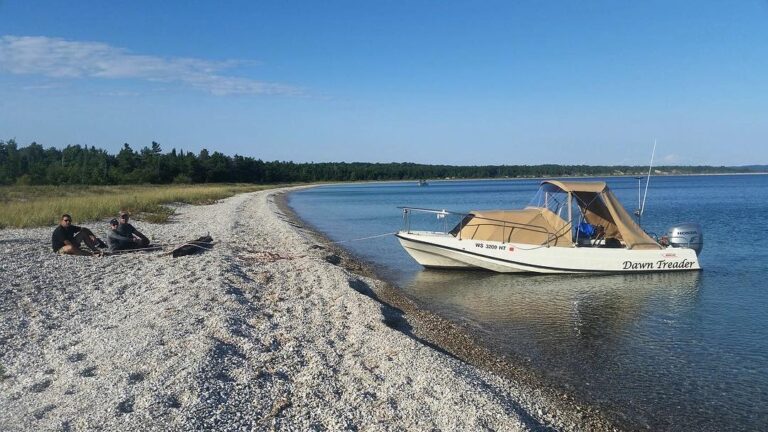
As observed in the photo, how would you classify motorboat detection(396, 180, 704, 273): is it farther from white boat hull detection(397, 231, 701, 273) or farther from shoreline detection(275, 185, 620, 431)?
shoreline detection(275, 185, 620, 431)

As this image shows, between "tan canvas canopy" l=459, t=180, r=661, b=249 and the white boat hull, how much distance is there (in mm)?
290

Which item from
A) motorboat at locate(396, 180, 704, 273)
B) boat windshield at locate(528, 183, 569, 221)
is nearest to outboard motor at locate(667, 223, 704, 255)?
motorboat at locate(396, 180, 704, 273)

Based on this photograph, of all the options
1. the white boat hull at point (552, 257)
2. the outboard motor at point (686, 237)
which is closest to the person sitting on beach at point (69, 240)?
the white boat hull at point (552, 257)

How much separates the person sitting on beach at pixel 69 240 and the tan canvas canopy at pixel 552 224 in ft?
36.3

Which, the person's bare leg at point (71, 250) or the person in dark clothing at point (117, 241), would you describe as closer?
the person's bare leg at point (71, 250)

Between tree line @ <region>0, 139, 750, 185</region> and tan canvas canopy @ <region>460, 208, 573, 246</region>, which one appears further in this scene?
tree line @ <region>0, 139, 750, 185</region>

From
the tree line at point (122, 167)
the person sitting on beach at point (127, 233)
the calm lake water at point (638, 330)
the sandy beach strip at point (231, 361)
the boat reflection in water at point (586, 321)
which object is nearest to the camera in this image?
the sandy beach strip at point (231, 361)

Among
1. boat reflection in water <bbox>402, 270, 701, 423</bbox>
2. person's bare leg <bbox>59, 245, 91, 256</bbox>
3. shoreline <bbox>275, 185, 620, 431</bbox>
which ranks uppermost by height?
person's bare leg <bbox>59, 245, 91, 256</bbox>

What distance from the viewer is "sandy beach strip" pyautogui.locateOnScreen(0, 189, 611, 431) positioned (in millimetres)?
5855

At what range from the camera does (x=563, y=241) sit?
57.0 ft

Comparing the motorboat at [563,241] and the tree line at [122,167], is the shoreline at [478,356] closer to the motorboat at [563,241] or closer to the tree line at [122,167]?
the motorboat at [563,241]

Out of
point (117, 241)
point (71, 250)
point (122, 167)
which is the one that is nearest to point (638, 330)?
point (117, 241)

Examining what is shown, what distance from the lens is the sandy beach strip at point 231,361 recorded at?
5.86 metres

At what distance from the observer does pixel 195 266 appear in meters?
14.2
